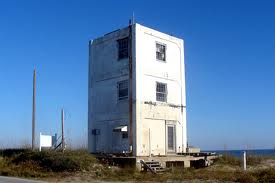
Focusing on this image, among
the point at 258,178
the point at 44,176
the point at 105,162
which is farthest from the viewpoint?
the point at 105,162

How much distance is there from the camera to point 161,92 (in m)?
32.8

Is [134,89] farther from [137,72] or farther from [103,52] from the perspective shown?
[103,52]

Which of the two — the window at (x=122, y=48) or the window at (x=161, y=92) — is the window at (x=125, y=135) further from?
the window at (x=122, y=48)

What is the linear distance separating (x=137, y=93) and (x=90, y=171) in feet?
21.6

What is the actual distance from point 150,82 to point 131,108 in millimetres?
2455

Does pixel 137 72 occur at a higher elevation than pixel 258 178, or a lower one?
higher

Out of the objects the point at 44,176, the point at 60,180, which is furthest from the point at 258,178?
the point at 44,176

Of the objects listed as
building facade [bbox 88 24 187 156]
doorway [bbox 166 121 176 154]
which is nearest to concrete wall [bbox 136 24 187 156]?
building facade [bbox 88 24 187 156]

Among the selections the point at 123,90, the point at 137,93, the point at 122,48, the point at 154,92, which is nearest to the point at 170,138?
the point at 154,92

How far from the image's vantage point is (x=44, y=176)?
2588 centimetres

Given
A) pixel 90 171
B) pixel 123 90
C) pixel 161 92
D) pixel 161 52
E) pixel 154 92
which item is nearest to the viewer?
pixel 90 171

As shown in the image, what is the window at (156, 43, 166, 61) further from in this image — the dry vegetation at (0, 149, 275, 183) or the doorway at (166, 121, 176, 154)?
the dry vegetation at (0, 149, 275, 183)

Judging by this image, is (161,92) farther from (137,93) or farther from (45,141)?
(45,141)

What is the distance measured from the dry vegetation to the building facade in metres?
3.58
